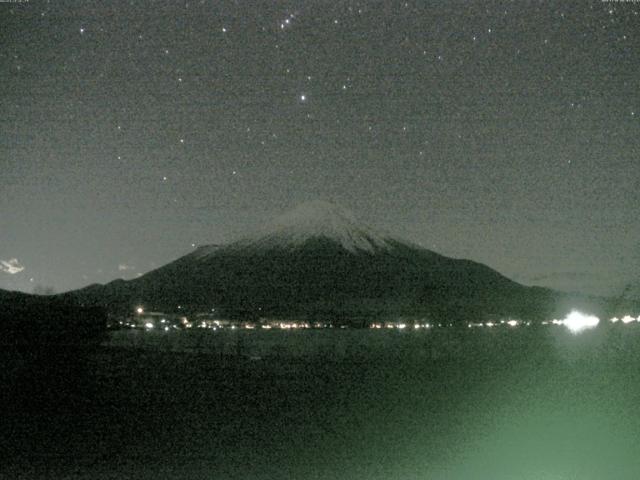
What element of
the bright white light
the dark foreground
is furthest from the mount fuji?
the dark foreground

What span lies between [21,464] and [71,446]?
1279 millimetres

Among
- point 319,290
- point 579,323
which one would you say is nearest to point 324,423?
point 579,323

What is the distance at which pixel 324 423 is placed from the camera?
13.4 meters

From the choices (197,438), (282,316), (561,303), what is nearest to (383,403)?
(197,438)

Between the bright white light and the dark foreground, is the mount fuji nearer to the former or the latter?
the bright white light

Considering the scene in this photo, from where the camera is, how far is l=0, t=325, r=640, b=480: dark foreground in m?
10.1

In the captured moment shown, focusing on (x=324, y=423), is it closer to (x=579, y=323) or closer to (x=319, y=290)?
(x=579, y=323)

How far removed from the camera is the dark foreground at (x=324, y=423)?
1008 centimetres

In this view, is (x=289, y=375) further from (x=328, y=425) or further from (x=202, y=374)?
(x=328, y=425)

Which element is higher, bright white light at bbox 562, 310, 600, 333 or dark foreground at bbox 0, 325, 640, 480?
bright white light at bbox 562, 310, 600, 333

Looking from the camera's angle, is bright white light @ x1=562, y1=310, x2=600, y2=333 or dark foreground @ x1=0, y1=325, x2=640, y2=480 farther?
bright white light @ x1=562, y1=310, x2=600, y2=333

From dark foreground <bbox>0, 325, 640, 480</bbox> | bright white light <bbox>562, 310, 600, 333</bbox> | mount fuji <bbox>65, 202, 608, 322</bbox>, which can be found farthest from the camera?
mount fuji <bbox>65, 202, 608, 322</bbox>

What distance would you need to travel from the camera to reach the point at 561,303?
173125mm

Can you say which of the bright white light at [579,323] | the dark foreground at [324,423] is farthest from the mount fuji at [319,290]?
the dark foreground at [324,423]
